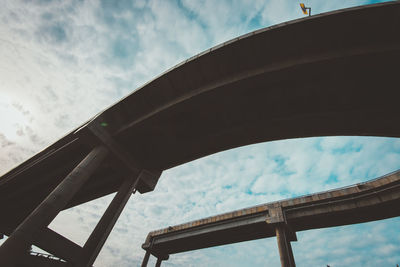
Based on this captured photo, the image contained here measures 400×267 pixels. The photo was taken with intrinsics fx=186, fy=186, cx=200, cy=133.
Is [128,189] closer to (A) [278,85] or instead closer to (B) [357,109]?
(A) [278,85]

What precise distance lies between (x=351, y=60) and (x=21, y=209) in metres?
36.7

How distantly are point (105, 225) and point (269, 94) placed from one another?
11.1 meters

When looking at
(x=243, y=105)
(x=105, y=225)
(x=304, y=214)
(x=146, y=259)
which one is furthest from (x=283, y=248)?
(x=146, y=259)

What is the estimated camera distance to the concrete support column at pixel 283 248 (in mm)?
12769

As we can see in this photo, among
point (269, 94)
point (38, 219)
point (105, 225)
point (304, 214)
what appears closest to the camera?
point (38, 219)

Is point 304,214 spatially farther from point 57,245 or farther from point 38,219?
point 38,219

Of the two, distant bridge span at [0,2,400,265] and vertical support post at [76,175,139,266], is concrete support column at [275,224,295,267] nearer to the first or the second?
distant bridge span at [0,2,400,265]

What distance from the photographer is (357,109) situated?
31.1ft

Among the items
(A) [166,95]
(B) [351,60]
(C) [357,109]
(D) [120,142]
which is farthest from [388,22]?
(D) [120,142]

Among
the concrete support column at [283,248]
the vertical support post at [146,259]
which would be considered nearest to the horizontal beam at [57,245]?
the concrete support column at [283,248]

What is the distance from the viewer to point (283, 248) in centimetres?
1323

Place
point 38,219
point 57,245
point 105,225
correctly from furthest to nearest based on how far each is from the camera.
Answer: point 105,225 < point 57,245 < point 38,219

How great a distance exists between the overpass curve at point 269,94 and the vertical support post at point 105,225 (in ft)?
4.39

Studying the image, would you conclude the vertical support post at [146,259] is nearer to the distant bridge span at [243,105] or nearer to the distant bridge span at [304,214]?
the distant bridge span at [304,214]
